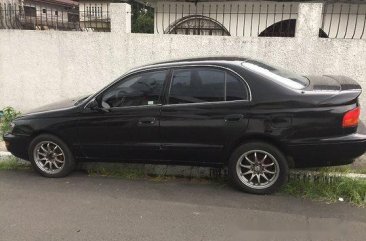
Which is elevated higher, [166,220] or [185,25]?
[185,25]

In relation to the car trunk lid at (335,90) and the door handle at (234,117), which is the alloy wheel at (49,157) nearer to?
the door handle at (234,117)

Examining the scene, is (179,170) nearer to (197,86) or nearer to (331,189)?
(197,86)

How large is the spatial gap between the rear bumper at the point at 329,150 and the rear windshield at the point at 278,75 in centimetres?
70

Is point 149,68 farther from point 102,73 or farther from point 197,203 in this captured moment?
point 102,73

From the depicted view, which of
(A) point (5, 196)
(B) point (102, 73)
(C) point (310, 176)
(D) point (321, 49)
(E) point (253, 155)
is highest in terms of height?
(D) point (321, 49)

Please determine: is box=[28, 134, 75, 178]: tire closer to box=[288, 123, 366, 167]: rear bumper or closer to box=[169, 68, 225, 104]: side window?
box=[169, 68, 225, 104]: side window

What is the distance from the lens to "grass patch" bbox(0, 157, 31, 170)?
640 centimetres

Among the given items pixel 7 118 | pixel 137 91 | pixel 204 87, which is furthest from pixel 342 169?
pixel 7 118

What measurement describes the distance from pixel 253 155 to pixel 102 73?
4.44 meters

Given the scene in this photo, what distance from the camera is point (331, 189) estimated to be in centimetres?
507

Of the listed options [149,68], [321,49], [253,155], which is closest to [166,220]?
[253,155]

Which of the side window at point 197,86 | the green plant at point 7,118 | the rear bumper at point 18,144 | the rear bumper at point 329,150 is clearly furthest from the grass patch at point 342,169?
the green plant at point 7,118

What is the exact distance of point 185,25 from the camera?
37.9 ft

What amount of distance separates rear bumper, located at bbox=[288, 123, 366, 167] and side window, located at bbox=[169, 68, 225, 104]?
3.56 feet
